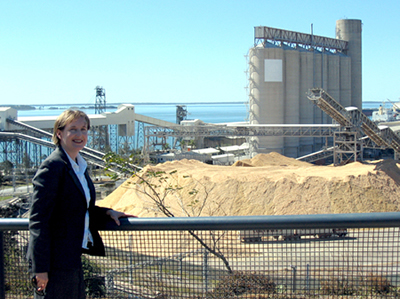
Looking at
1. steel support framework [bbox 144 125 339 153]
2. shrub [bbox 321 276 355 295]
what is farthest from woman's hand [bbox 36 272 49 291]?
→ steel support framework [bbox 144 125 339 153]

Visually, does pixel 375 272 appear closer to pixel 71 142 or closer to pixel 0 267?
pixel 71 142

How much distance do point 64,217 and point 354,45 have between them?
239 feet

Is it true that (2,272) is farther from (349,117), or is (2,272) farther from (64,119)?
(349,117)

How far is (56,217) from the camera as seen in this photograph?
3.21 metres

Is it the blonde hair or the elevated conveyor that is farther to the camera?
the elevated conveyor

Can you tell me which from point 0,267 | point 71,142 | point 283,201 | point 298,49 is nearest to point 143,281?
point 0,267

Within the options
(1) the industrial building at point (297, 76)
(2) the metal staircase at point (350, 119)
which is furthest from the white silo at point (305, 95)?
(2) the metal staircase at point (350, 119)

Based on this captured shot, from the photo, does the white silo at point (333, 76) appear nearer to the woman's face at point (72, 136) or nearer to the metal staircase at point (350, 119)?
the metal staircase at point (350, 119)

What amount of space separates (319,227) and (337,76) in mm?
→ 67551

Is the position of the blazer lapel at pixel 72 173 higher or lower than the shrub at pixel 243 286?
higher

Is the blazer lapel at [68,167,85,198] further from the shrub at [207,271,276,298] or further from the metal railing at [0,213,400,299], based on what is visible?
the shrub at [207,271,276,298]

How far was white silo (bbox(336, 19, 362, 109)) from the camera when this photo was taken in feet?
226

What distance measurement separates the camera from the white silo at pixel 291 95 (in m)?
58.1

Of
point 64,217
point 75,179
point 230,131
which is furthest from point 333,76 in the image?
point 64,217
